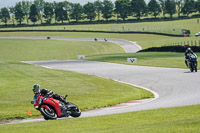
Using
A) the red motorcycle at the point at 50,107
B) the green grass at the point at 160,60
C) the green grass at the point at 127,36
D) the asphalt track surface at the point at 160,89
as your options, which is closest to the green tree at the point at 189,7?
the green grass at the point at 127,36

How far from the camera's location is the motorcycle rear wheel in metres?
14.7

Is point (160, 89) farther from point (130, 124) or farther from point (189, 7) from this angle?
point (189, 7)

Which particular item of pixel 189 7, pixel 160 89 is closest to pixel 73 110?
pixel 160 89

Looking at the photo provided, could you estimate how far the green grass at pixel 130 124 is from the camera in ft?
38.0

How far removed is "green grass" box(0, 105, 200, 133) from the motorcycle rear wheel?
731 mm

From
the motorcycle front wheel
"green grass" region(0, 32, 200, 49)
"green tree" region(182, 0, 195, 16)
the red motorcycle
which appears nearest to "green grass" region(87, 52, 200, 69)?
the motorcycle front wheel

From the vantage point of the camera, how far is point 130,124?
1290 centimetres

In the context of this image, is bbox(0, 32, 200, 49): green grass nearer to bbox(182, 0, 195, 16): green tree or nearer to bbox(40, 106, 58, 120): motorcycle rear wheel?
bbox(40, 106, 58, 120): motorcycle rear wheel

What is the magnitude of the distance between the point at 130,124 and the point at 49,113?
3.28m

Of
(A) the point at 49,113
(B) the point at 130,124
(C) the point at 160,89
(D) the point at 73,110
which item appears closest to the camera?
(B) the point at 130,124

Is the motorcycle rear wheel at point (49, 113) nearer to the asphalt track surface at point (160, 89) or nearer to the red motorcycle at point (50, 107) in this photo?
the red motorcycle at point (50, 107)

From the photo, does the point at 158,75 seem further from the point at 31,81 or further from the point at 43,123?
the point at 43,123

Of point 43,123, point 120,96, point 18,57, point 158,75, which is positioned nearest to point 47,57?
point 18,57

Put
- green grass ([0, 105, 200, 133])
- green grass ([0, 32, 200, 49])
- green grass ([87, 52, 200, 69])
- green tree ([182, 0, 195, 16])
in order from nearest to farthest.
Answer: green grass ([0, 105, 200, 133]) → green grass ([87, 52, 200, 69]) → green grass ([0, 32, 200, 49]) → green tree ([182, 0, 195, 16])
